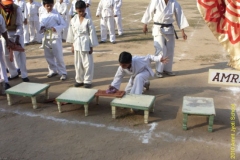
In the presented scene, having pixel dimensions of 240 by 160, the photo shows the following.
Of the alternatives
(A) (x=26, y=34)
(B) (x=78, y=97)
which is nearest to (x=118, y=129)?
(B) (x=78, y=97)

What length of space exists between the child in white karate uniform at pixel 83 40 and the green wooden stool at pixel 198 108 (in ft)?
7.91

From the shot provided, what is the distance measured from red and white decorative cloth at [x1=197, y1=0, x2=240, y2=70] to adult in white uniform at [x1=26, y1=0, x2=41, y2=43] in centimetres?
922

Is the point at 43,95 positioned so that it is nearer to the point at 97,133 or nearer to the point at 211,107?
the point at 97,133

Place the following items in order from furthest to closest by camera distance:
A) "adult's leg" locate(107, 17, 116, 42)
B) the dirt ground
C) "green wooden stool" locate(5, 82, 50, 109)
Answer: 1. "adult's leg" locate(107, 17, 116, 42)
2. "green wooden stool" locate(5, 82, 50, 109)
3. the dirt ground

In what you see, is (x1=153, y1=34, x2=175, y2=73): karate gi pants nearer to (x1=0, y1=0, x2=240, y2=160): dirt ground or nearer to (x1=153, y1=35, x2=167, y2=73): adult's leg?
(x1=153, y1=35, x2=167, y2=73): adult's leg

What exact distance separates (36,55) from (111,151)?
6.04 metres

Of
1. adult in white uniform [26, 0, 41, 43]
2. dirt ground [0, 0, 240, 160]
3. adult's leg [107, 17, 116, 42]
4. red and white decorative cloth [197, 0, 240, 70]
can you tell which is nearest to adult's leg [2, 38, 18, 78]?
dirt ground [0, 0, 240, 160]

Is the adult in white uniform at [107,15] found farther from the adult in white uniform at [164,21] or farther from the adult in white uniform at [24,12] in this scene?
the adult in white uniform at [164,21]

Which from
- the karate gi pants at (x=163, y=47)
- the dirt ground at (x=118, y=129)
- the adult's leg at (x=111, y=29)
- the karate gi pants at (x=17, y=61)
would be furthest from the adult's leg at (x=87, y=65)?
the adult's leg at (x=111, y=29)

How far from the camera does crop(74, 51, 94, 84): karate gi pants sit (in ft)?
20.4

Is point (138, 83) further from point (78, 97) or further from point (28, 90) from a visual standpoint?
point (28, 90)

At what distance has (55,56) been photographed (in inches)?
267

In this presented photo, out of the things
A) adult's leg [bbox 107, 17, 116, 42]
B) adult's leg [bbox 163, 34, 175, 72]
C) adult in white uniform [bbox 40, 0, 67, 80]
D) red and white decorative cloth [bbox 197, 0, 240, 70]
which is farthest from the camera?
adult's leg [bbox 107, 17, 116, 42]

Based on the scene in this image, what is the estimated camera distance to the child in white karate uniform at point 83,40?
599cm
